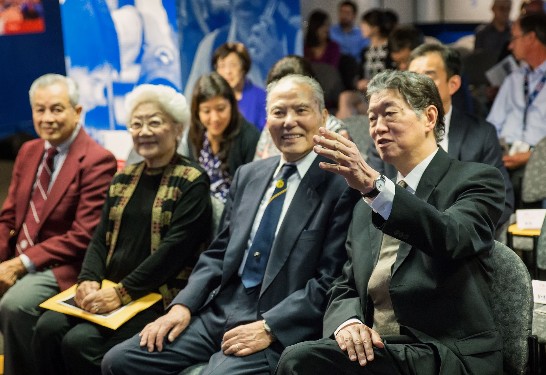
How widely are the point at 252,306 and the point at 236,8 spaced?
3829 mm

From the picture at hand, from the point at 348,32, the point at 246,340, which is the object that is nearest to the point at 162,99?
the point at 246,340

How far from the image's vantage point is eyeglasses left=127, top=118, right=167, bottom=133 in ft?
13.5


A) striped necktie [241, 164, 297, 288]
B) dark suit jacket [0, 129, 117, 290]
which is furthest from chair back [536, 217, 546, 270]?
dark suit jacket [0, 129, 117, 290]

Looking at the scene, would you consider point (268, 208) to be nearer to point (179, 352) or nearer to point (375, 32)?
point (179, 352)

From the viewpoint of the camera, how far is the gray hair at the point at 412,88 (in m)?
2.98

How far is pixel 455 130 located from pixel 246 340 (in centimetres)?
186

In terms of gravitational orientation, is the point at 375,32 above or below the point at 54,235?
above

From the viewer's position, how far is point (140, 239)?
406 centimetres

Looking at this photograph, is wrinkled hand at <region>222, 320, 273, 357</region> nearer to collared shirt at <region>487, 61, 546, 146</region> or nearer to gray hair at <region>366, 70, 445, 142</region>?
gray hair at <region>366, 70, 445, 142</region>

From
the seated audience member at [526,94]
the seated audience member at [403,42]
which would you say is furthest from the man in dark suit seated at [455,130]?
the seated audience member at [403,42]

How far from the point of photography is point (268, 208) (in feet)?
11.8

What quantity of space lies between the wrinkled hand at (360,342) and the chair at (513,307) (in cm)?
48

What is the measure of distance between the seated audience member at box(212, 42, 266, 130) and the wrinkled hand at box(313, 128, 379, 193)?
3.65m

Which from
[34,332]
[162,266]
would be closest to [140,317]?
[162,266]
